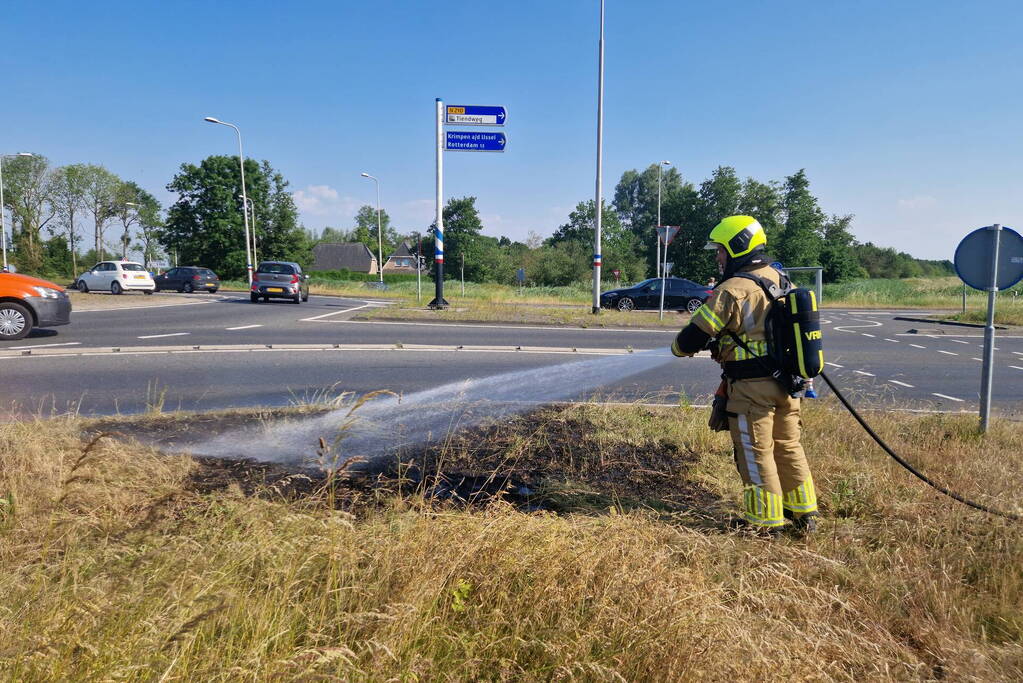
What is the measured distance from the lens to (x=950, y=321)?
20.3m

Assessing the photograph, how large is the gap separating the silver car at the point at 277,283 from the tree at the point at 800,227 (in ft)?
157

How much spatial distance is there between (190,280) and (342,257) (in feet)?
197

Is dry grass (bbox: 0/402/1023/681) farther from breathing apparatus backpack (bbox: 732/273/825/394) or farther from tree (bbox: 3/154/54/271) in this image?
tree (bbox: 3/154/54/271)

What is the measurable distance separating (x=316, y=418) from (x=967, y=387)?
26.9ft

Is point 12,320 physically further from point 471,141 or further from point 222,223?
point 222,223

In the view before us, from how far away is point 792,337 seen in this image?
3.01 m

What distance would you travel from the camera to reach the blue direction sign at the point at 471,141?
674 inches

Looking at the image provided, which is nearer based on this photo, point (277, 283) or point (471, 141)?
point (471, 141)

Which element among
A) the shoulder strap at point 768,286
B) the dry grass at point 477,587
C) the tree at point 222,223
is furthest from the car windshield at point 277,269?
the tree at point 222,223

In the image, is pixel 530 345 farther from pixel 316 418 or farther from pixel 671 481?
pixel 671 481

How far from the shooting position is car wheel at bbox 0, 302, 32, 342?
10.7m

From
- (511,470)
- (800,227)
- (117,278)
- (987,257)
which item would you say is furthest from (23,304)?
(800,227)

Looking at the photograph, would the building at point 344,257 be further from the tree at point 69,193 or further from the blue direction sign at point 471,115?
the blue direction sign at point 471,115

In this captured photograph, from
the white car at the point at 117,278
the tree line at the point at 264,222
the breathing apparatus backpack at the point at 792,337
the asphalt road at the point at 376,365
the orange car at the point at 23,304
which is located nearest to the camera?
the breathing apparatus backpack at the point at 792,337
